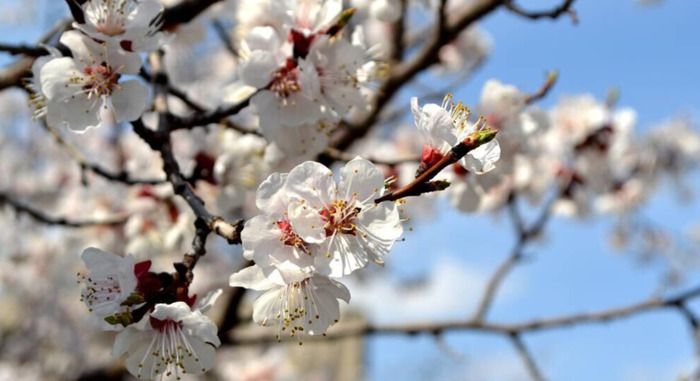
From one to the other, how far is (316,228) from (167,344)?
350mm

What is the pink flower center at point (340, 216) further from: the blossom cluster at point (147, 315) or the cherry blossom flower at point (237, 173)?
the cherry blossom flower at point (237, 173)

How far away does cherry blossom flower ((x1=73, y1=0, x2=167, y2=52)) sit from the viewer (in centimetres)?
124

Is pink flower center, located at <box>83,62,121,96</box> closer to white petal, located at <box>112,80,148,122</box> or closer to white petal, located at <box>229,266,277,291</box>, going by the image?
white petal, located at <box>112,80,148,122</box>

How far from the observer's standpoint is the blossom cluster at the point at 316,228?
105 cm

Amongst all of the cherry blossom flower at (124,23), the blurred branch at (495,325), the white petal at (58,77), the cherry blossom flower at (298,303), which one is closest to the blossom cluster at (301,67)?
the cherry blossom flower at (124,23)

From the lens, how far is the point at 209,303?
1.12 m

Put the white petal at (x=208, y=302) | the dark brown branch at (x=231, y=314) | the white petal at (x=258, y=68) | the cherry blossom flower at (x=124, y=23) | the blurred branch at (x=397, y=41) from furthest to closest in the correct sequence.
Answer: the blurred branch at (x=397, y=41) → the dark brown branch at (x=231, y=314) → the white petal at (x=258, y=68) → the cherry blossom flower at (x=124, y=23) → the white petal at (x=208, y=302)

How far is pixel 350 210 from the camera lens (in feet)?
3.63

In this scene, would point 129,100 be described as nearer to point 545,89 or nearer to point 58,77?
point 58,77

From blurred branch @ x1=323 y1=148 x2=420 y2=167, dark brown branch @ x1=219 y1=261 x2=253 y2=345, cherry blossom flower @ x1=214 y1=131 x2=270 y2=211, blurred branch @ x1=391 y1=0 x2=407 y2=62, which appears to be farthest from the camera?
blurred branch @ x1=391 y1=0 x2=407 y2=62

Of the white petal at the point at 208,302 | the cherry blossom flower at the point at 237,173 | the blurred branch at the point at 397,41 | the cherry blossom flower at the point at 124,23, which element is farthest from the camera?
the blurred branch at the point at 397,41

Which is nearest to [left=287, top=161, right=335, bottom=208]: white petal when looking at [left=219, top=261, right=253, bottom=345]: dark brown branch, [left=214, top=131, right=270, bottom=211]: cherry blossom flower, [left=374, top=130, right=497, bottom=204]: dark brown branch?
[left=374, top=130, right=497, bottom=204]: dark brown branch

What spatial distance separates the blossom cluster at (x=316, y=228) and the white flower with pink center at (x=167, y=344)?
11cm

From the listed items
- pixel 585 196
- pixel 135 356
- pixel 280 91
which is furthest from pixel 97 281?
pixel 585 196
